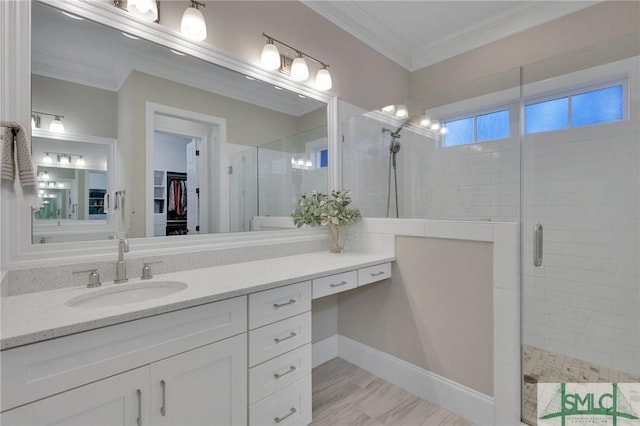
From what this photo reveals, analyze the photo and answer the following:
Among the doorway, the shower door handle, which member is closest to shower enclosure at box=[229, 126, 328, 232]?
the doorway

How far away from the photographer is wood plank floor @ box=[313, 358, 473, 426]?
1.68m

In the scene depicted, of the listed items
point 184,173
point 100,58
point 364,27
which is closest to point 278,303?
point 184,173

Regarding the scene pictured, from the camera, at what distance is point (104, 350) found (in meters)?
0.92

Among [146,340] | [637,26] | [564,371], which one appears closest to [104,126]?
[146,340]

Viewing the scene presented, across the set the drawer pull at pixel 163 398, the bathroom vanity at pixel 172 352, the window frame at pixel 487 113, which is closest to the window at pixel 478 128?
the window frame at pixel 487 113

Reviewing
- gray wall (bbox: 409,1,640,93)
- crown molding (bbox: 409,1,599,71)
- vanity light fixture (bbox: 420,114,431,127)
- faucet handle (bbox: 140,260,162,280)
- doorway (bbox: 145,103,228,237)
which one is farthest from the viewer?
vanity light fixture (bbox: 420,114,431,127)

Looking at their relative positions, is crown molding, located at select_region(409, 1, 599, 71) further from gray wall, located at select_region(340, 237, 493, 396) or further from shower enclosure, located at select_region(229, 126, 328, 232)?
gray wall, located at select_region(340, 237, 493, 396)

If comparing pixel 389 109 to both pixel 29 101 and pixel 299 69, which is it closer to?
pixel 299 69

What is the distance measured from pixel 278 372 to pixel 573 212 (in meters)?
2.34

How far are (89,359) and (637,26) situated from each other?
3.51 metres

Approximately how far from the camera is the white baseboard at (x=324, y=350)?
227 cm

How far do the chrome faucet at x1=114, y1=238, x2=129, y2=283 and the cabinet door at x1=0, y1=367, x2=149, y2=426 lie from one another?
49cm

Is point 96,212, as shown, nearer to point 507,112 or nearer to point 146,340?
point 146,340

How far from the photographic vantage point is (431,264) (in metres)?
1.88
